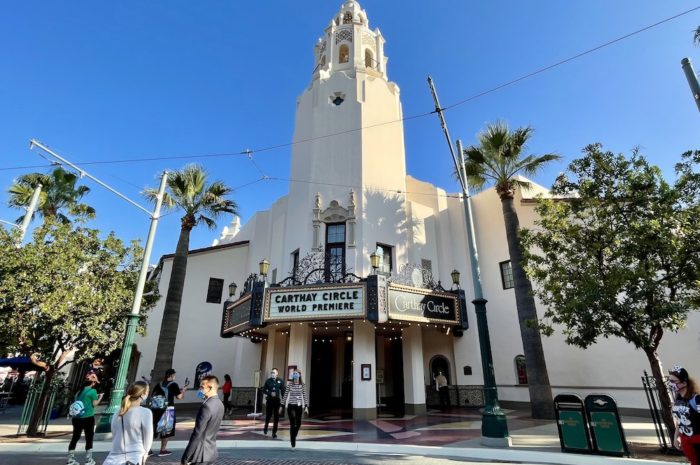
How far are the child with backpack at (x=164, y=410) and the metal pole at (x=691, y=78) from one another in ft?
39.7

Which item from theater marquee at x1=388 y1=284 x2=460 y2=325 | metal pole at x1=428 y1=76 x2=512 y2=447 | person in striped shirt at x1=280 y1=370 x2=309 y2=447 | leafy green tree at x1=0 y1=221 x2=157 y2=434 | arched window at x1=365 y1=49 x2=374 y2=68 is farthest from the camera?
arched window at x1=365 y1=49 x2=374 y2=68

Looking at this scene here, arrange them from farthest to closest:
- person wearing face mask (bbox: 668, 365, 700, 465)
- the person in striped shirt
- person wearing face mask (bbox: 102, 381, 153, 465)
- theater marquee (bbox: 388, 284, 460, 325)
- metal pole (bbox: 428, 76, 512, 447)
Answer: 1. theater marquee (bbox: 388, 284, 460, 325)
2. the person in striped shirt
3. metal pole (bbox: 428, 76, 512, 447)
4. person wearing face mask (bbox: 668, 365, 700, 465)
5. person wearing face mask (bbox: 102, 381, 153, 465)

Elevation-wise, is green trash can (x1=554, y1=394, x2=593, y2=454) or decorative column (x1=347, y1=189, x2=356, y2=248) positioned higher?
decorative column (x1=347, y1=189, x2=356, y2=248)

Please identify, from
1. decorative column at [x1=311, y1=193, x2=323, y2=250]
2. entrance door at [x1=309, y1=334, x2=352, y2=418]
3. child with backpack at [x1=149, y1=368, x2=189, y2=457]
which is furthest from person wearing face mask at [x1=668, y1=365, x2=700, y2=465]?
entrance door at [x1=309, y1=334, x2=352, y2=418]

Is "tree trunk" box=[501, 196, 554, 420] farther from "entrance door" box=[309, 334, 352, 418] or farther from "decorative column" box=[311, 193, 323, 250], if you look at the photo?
"entrance door" box=[309, 334, 352, 418]

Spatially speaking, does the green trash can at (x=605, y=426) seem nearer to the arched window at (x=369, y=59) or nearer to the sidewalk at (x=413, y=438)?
the sidewalk at (x=413, y=438)

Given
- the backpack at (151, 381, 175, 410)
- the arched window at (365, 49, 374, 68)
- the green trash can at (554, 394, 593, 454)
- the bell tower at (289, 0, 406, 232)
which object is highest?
the arched window at (365, 49, 374, 68)

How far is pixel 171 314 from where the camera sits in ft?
55.5

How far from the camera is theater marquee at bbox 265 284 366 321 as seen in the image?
14344 millimetres

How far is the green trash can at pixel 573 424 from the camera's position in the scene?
8.17 meters

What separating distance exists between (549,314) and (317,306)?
789 centimetres

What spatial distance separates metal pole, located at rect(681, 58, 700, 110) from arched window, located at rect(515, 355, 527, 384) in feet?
42.0

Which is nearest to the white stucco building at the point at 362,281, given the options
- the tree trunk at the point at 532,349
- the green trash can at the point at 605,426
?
the tree trunk at the point at 532,349

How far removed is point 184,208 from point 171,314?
5.08 meters
